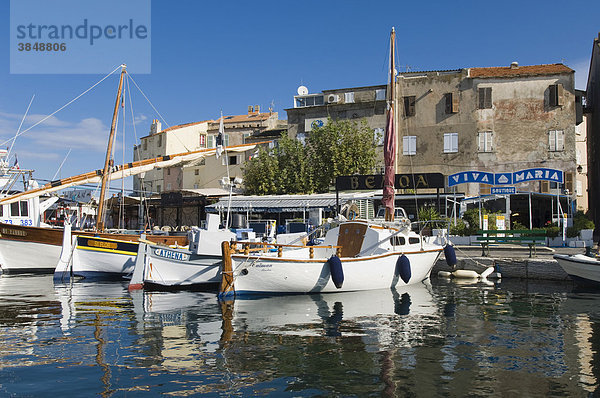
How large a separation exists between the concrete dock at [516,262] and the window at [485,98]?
16248 millimetres

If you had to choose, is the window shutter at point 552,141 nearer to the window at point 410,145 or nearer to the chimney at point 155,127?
the window at point 410,145

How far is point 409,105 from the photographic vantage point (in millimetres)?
40500

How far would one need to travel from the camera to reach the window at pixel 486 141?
38.1 meters

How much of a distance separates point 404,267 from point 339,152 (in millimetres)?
20804

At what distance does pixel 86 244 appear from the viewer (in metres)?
22.2

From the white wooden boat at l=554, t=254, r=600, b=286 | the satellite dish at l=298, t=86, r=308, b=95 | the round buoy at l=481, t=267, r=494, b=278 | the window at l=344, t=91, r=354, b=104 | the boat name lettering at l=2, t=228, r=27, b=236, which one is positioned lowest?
the round buoy at l=481, t=267, r=494, b=278

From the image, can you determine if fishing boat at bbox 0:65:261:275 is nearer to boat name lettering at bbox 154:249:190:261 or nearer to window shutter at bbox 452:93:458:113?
boat name lettering at bbox 154:249:190:261

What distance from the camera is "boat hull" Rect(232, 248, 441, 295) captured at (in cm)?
1586

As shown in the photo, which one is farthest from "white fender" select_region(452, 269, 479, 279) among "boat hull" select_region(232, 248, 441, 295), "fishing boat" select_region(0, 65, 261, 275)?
"fishing boat" select_region(0, 65, 261, 275)

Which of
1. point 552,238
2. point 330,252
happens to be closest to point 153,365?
point 330,252

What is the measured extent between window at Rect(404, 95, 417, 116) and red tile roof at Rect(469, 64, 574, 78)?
452 centimetres

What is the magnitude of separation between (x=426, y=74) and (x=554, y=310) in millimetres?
30119

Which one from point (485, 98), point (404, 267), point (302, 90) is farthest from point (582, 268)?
point (302, 90)

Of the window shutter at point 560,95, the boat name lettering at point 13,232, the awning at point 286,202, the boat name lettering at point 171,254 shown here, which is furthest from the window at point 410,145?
the boat name lettering at point 13,232
